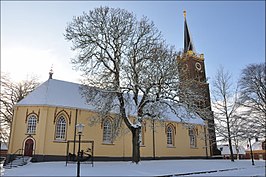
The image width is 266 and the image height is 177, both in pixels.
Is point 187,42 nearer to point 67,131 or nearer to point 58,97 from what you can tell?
point 58,97

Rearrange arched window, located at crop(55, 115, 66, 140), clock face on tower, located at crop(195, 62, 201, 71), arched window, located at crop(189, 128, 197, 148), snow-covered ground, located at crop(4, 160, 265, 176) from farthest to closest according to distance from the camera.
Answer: clock face on tower, located at crop(195, 62, 201, 71), arched window, located at crop(189, 128, 197, 148), arched window, located at crop(55, 115, 66, 140), snow-covered ground, located at crop(4, 160, 265, 176)

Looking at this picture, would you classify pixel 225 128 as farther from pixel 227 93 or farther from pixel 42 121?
pixel 42 121

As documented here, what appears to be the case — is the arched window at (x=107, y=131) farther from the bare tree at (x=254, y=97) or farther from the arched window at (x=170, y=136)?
the bare tree at (x=254, y=97)

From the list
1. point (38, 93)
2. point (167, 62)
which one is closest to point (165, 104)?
point (167, 62)

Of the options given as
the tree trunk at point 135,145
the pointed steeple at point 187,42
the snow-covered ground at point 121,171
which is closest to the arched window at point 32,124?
the snow-covered ground at point 121,171

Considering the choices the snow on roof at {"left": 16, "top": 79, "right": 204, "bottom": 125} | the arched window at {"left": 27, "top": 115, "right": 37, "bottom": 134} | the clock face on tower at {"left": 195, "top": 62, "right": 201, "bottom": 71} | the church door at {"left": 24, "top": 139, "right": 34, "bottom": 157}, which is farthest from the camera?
the clock face on tower at {"left": 195, "top": 62, "right": 201, "bottom": 71}

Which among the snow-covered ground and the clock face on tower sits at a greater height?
the clock face on tower

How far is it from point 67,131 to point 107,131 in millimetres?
4544

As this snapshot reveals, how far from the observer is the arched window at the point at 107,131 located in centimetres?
2584

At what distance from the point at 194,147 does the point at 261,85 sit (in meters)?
12.5

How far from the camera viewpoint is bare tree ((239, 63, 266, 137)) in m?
23.9

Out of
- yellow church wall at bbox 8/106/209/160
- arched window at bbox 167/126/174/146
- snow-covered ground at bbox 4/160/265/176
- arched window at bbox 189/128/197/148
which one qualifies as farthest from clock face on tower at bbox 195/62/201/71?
snow-covered ground at bbox 4/160/265/176

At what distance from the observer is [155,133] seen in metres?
29.5

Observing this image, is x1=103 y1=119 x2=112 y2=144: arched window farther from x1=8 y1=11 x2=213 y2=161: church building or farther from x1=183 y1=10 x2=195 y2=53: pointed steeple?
x1=183 y1=10 x2=195 y2=53: pointed steeple
